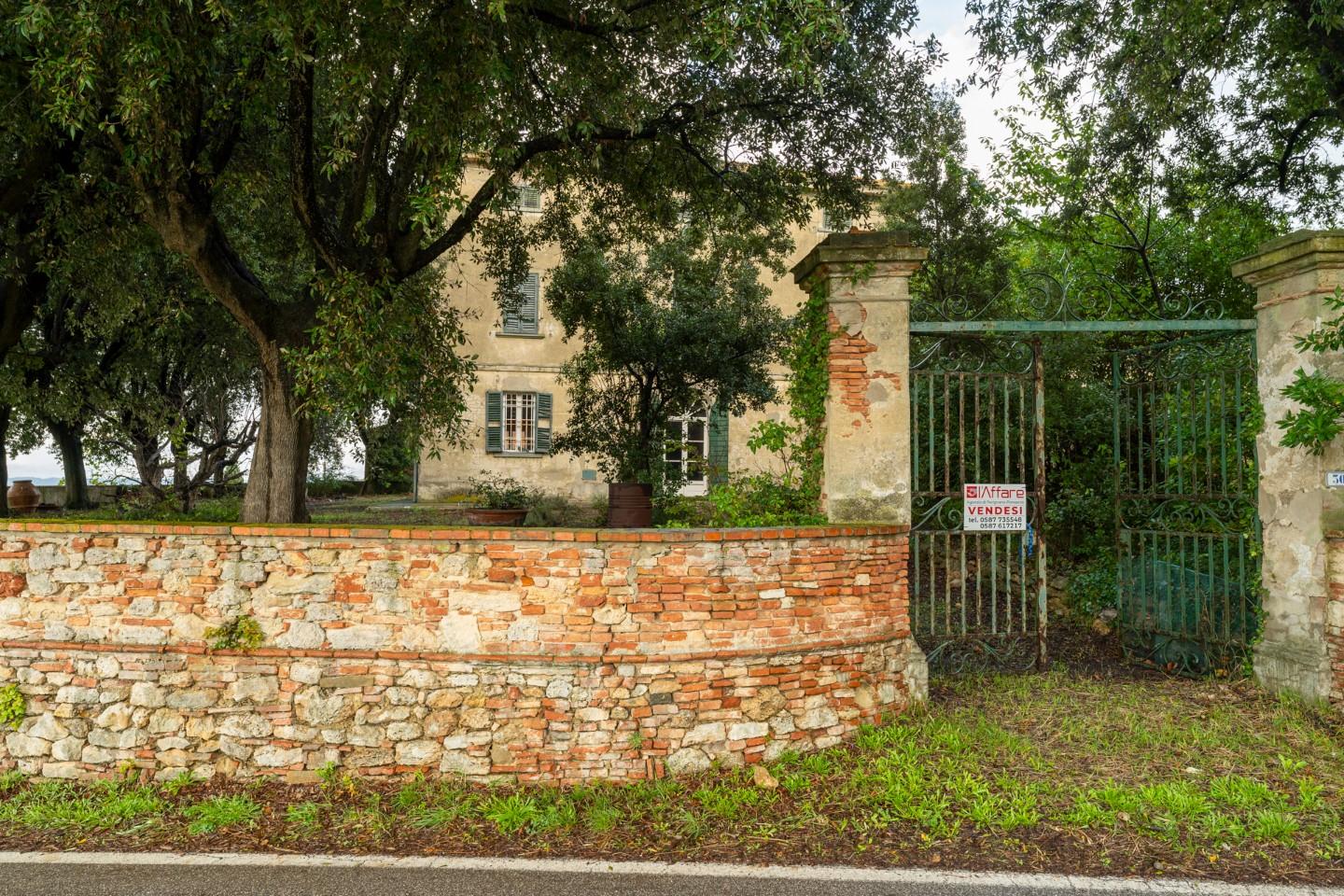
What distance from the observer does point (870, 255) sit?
5.96 m

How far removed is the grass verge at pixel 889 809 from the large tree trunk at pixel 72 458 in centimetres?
966

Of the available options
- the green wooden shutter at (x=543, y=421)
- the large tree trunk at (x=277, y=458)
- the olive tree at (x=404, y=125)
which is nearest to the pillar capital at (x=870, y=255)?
the olive tree at (x=404, y=125)

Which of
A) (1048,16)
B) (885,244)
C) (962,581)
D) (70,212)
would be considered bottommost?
(962,581)

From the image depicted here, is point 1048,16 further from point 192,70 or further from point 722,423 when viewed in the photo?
point 722,423

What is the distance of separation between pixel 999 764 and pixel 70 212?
9.54 meters

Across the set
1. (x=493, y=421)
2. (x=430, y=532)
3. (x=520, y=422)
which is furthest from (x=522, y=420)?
(x=430, y=532)

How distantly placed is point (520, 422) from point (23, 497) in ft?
31.5

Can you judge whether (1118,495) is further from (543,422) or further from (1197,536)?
(543,422)

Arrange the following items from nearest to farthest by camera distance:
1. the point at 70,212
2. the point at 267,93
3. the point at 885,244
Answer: the point at 885,244, the point at 267,93, the point at 70,212

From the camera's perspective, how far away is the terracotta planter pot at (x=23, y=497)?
1350cm

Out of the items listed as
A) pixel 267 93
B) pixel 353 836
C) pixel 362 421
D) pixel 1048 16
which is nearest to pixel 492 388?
pixel 362 421

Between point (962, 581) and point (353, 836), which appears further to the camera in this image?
point (962, 581)

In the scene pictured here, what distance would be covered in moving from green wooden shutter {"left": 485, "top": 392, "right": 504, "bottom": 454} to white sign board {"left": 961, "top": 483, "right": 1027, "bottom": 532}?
14.3 m

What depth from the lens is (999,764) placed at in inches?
196
